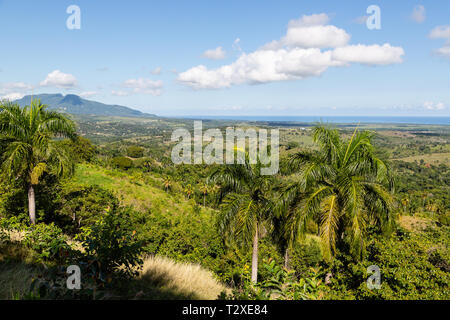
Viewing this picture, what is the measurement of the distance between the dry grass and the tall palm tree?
9.52 feet

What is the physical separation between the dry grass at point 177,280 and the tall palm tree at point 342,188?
2902 millimetres

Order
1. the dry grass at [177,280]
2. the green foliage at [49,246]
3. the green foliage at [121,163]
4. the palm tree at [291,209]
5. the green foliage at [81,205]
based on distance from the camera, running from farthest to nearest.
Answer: the green foliage at [121,163] → the green foliage at [81,205] → the palm tree at [291,209] → the dry grass at [177,280] → the green foliage at [49,246]

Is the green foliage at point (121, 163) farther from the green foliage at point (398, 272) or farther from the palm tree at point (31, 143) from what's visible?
the green foliage at point (398, 272)

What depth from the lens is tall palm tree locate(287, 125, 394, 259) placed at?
6582 mm

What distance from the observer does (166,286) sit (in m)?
5.22

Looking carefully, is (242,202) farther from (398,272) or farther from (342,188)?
(398,272)

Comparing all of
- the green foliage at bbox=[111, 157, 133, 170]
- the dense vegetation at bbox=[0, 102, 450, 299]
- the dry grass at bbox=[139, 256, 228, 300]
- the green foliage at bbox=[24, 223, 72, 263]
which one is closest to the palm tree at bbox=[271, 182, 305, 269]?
the dense vegetation at bbox=[0, 102, 450, 299]

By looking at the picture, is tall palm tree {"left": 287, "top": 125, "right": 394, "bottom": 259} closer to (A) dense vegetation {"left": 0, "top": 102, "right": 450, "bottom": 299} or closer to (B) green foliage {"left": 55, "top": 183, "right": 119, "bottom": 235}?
(A) dense vegetation {"left": 0, "top": 102, "right": 450, "bottom": 299}

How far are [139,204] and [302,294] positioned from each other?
28.8 m

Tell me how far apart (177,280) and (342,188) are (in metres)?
4.83

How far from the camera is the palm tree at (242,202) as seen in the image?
8.90 m

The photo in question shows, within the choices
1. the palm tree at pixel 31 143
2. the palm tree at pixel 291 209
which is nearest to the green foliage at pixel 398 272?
the palm tree at pixel 291 209
